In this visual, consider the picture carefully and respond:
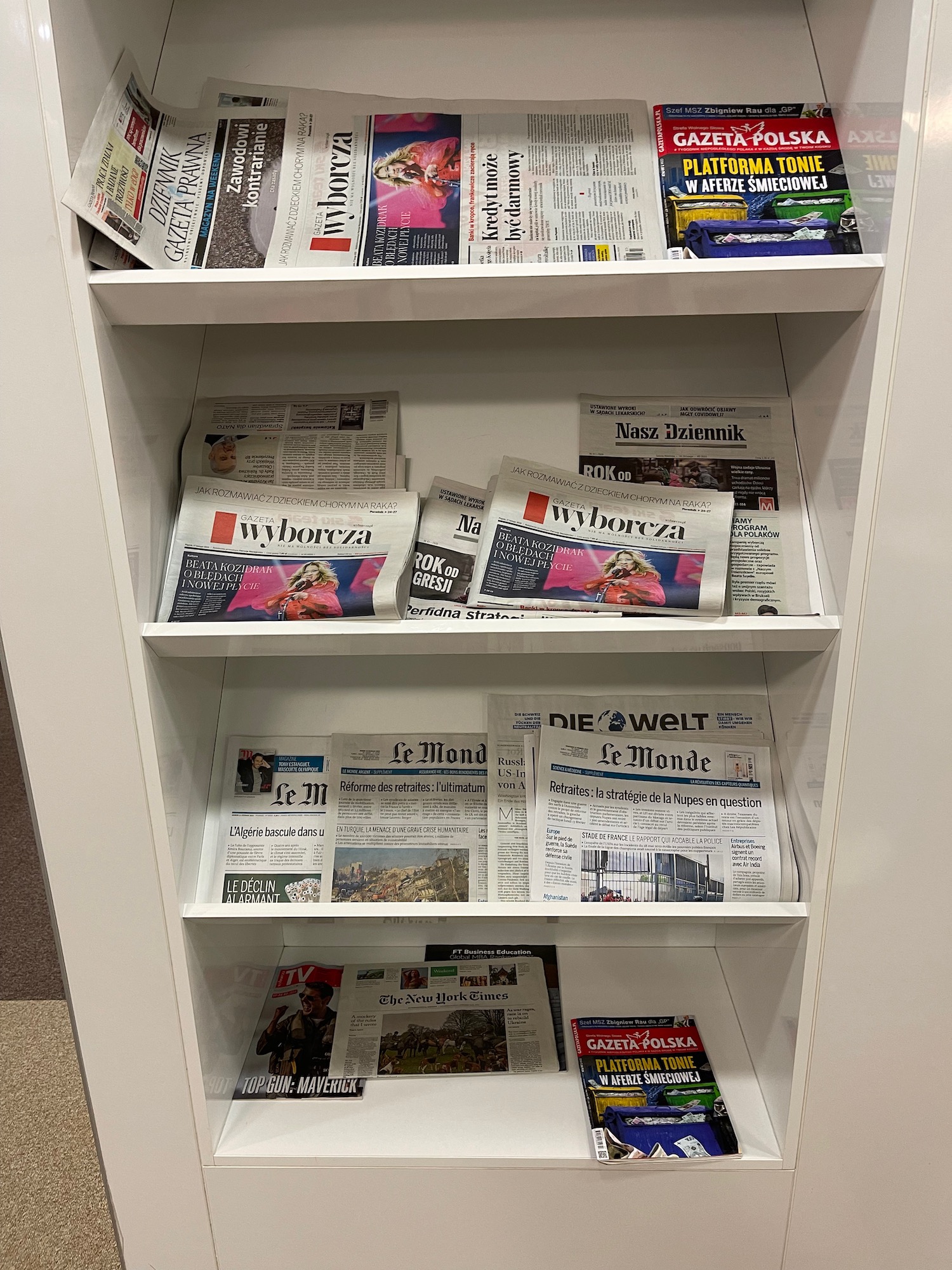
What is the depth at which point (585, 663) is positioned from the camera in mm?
1447

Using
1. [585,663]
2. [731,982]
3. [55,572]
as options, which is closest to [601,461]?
[585,663]

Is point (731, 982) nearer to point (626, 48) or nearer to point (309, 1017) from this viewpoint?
point (309, 1017)

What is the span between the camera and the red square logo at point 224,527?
1.18 m

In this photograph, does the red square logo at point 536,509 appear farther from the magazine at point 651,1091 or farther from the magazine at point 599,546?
the magazine at point 651,1091

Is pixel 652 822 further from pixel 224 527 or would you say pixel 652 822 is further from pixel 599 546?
pixel 224 527

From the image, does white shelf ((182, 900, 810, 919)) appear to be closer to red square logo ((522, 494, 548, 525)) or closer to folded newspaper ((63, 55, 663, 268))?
red square logo ((522, 494, 548, 525))

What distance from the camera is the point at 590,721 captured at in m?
1.38

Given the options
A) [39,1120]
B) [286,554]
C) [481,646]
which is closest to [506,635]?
[481,646]

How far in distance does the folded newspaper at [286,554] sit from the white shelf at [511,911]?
39cm

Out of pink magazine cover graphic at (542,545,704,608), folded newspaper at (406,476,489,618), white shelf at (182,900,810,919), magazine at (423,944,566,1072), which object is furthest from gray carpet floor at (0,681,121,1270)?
pink magazine cover graphic at (542,545,704,608)

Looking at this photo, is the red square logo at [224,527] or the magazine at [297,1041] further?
the magazine at [297,1041]

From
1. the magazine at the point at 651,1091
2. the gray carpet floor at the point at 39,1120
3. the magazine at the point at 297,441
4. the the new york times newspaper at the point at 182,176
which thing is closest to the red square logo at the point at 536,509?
the magazine at the point at 297,441

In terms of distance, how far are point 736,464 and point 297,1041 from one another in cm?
112

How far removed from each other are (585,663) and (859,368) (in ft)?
1.98
